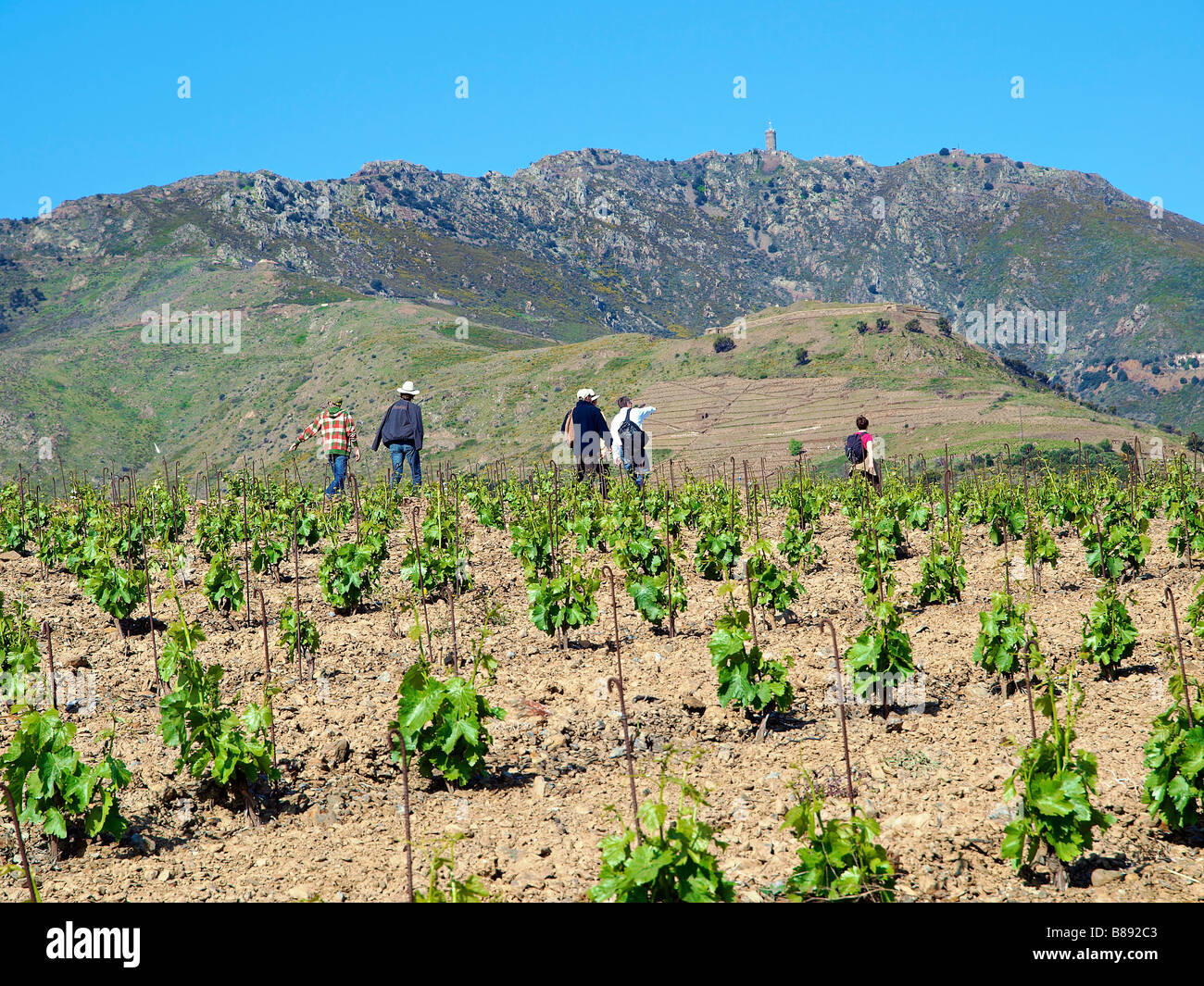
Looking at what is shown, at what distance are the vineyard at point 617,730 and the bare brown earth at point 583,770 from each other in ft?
0.09

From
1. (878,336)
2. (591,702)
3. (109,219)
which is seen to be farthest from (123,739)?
(109,219)

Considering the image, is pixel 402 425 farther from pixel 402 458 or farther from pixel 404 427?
pixel 402 458

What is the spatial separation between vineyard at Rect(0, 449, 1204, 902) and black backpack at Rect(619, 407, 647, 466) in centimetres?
513

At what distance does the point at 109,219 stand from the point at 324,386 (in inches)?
5314

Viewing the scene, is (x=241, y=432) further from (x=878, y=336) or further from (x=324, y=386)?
(x=878, y=336)

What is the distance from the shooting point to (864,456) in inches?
672

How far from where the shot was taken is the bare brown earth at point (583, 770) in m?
4.62

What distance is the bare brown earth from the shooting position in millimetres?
4625

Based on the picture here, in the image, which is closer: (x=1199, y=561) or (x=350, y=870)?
(x=350, y=870)

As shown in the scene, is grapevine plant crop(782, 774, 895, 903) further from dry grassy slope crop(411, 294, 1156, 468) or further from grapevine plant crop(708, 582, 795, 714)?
dry grassy slope crop(411, 294, 1156, 468)

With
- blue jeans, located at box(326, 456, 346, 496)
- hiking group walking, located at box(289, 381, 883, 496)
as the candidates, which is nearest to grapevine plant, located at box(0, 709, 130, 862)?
hiking group walking, located at box(289, 381, 883, 496)

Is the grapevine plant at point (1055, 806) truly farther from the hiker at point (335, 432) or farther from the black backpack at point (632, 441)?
the hiker at point (335, 432)
